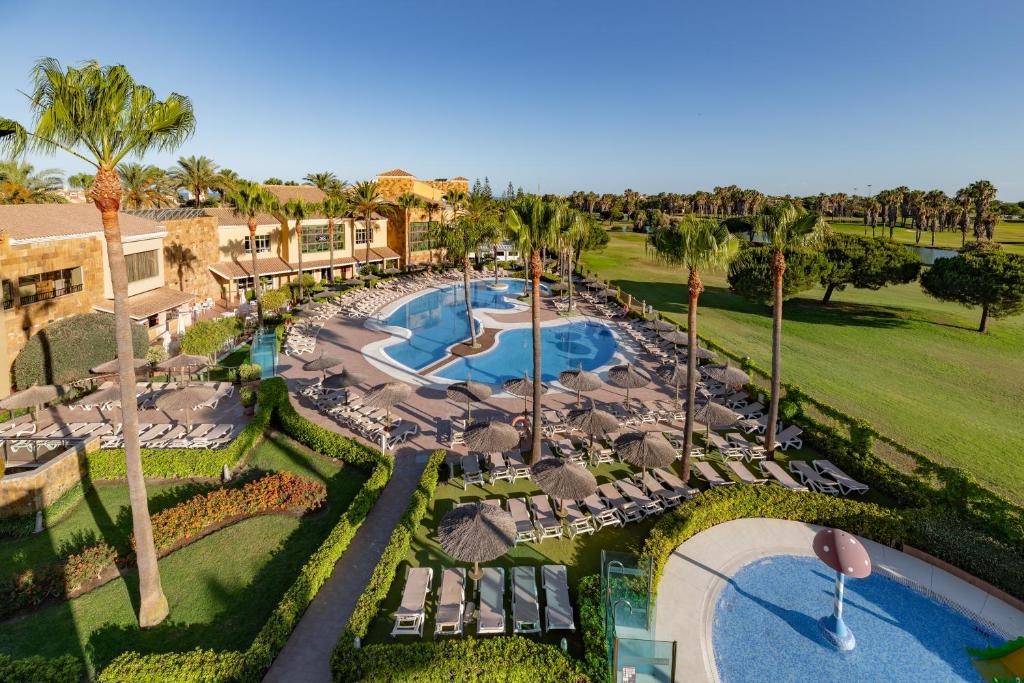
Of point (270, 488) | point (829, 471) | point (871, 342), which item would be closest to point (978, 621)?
point (829, 471)

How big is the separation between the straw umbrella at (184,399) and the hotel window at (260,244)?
28316mm

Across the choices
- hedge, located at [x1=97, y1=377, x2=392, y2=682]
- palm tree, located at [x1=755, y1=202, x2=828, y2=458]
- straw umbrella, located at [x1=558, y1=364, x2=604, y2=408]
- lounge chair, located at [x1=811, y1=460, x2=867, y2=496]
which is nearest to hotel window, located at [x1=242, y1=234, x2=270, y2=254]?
hedge, located at [x1=97, y1=377, x2=392, y2=682]

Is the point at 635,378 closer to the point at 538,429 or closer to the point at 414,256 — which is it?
→ the point at 538,429

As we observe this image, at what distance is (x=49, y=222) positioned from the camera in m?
21.7

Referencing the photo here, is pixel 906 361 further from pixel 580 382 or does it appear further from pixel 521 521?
pixel 521 521

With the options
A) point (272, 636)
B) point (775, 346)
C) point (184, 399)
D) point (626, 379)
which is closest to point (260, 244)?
point (184, 399)

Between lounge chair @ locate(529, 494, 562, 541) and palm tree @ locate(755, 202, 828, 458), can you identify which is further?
palm tree @ locate(755, 202, 828, 458)

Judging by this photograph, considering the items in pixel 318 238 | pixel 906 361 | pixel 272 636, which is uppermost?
pixel 318 238

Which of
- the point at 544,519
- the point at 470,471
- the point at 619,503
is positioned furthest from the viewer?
the point at 470,471

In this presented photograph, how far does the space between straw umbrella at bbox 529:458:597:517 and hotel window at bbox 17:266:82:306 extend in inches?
822

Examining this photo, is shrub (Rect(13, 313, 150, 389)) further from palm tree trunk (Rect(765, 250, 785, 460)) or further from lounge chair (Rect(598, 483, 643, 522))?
palm tree trunk (Rect(765, 250, 785, 460))

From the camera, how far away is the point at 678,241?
1421 centimetres

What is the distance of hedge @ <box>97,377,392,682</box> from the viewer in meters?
8.38

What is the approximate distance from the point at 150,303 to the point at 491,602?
25.4 m
